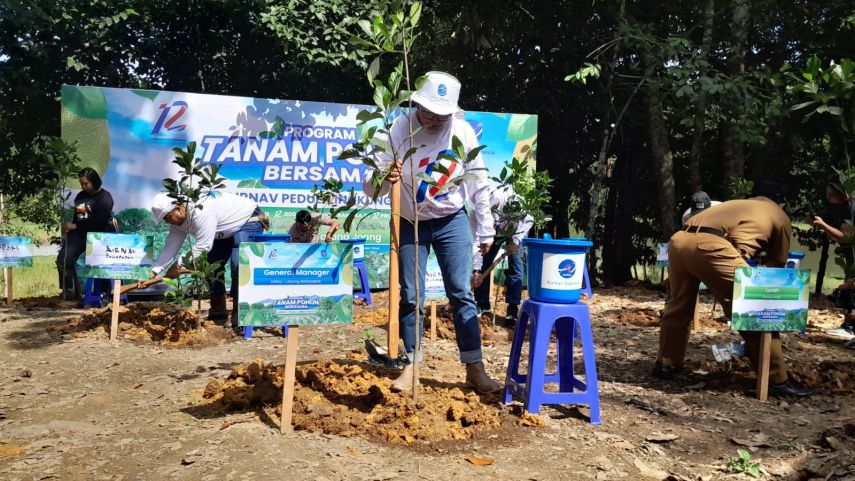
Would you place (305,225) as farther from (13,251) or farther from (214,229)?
(13,251)

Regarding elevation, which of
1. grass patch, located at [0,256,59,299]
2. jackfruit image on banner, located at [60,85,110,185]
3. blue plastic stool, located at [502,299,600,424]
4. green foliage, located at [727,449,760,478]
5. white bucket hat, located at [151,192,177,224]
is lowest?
grass patch, located at [0,256,59,299]

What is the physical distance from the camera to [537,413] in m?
4.24

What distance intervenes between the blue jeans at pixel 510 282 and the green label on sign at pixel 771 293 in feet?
10.4

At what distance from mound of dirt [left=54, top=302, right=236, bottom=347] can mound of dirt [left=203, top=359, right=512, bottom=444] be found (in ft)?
6.73

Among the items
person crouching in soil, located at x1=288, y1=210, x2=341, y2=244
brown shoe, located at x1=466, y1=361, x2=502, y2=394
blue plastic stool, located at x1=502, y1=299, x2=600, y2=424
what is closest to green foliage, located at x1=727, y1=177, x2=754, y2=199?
person crouching in soil, located at x1=288, y1=210, x2=341, y2=244

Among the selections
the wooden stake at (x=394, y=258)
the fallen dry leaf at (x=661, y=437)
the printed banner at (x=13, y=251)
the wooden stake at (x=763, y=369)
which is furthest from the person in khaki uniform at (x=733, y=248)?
the printed banner at (x=13, y=251)

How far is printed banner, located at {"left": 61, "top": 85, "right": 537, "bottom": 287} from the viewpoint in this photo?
929cm

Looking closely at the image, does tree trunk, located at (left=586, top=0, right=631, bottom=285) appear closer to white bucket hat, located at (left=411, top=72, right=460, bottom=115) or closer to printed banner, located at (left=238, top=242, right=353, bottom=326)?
white bucket hat, located at (left=411, top=72, right=460, bottom=115)

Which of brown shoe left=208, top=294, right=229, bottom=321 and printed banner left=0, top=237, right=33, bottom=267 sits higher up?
printed banner left=0, top=237, right=33, bottom=267

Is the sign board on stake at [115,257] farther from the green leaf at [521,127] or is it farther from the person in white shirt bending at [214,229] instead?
the green leaf at [521,127]

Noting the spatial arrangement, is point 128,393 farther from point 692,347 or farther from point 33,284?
point 33,284

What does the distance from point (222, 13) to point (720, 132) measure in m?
9.53

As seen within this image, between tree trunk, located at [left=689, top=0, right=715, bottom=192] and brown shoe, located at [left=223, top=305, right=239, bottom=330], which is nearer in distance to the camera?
brown shoe, located at [left=223, top=305, right=239, bottom=330]

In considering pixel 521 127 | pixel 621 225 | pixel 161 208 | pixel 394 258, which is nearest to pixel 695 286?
pixel 394 258
